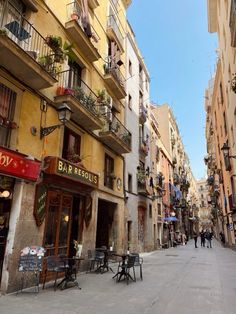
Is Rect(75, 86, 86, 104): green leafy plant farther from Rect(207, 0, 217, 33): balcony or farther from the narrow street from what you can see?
Rect(207, 0, 217, 33): balcony

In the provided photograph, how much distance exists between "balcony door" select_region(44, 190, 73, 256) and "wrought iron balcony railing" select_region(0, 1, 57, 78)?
4525 mm

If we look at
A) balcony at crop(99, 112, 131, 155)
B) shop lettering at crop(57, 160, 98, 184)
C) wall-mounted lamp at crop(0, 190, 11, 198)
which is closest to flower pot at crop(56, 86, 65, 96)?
shop lettering at crop(57, 160, 98, 184)

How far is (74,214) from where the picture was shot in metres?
11.9

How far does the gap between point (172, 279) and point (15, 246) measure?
5.61 meters

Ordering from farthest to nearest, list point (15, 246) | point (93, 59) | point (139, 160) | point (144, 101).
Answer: point (144, 101), point (139, 160), point (93, 59), point (15, 246)

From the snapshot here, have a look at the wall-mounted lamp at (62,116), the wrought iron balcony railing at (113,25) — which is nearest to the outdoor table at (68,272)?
the wall-mounted lamp at (62,116)

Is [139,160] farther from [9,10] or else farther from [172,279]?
[9,10]

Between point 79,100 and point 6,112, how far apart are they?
11.5 ft

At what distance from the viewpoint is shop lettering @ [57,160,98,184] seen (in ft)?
30.6

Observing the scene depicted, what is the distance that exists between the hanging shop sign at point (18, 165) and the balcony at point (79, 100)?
293 centimetres

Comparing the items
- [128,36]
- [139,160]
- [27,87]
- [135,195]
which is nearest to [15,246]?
[27,87]

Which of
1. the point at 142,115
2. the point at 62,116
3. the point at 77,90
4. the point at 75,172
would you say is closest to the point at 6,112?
the point at 62,116

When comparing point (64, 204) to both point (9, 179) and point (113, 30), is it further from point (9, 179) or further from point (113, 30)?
point (113, 30)

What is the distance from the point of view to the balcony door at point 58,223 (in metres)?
9.77
